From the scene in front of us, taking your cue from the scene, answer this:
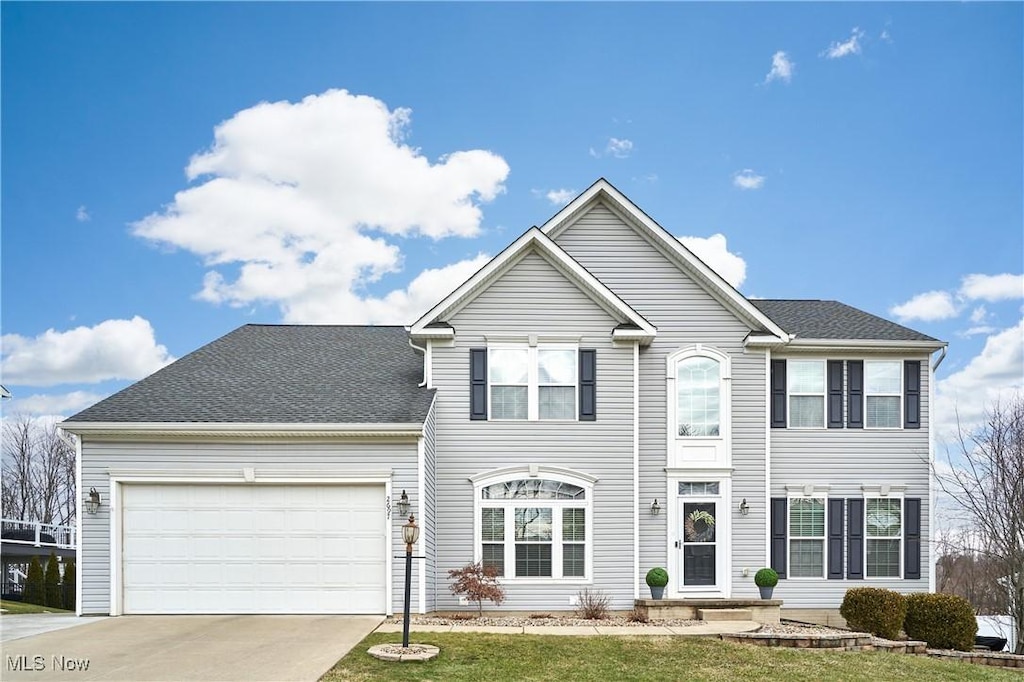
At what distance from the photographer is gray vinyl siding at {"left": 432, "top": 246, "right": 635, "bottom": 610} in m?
17.5

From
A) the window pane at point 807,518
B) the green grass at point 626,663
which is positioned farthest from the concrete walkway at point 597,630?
the window pane at point 807,518

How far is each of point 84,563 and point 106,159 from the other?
12.5 metres

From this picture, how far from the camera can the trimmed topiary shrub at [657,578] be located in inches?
673

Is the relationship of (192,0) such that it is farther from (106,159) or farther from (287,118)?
(106,159)

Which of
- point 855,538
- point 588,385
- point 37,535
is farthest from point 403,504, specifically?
point 37,535

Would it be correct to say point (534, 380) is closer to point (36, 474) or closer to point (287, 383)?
point (287, 383)

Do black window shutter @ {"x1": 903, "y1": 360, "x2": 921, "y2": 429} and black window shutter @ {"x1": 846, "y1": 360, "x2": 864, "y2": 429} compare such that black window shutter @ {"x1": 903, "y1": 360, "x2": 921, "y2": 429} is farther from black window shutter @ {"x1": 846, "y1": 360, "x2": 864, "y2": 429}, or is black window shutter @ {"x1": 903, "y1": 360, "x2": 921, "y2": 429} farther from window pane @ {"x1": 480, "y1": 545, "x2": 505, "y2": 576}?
window pane @ {"x1": 480, "y1": 545, "x2": 505, "y2": 576}

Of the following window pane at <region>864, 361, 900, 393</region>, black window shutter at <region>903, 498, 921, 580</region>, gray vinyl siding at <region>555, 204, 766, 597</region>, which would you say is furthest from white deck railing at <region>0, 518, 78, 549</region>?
black window shutter at <region>903, 498, 921, 580</region>

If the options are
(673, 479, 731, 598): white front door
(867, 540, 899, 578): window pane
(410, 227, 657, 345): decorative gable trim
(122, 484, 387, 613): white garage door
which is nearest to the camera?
(122, 484, 387, 613): white garage door

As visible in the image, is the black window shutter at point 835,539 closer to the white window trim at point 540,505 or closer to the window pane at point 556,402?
the white window trim at point 540,505

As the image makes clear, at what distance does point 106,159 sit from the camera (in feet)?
79.0

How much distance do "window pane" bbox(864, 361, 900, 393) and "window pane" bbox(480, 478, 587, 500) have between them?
23.0ft

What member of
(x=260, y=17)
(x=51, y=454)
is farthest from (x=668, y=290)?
(x=51, y=454)

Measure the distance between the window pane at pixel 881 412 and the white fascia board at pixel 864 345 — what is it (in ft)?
3.77
